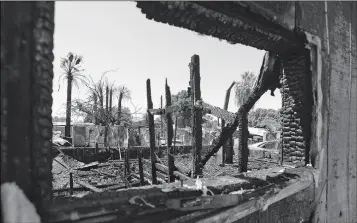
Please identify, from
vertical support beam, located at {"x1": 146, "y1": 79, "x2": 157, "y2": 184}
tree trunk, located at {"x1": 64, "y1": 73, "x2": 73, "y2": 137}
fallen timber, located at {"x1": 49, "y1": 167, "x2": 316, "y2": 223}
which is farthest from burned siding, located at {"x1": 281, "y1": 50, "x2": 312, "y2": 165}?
tree trunk, located at {"x1": 64, "y1": 73, "x2": 73, "y2": 137}

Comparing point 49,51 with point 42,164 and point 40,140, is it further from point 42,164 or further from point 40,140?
point 42,164

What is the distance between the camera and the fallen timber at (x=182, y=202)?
1.69 meters

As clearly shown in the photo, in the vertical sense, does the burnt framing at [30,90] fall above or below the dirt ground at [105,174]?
above

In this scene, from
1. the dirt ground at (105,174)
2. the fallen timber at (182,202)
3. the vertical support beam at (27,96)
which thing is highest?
the vertical support beam at (27,96)

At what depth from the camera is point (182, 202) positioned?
199 cm

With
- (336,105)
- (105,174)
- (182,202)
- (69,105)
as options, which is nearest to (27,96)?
(182,202)

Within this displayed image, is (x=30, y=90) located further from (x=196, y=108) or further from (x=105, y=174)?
(x=105, y=174)

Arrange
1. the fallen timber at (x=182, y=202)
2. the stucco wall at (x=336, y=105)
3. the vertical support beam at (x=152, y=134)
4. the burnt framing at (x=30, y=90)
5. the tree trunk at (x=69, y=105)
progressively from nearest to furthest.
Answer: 1. the burnt framing at (x=30, y=90)
2. the fallen timber at (x=182, y=202)
3. the stucco wall at (x=336, y=105)
4. the vertical support beam at (x=152, y=134)
5. the tree trunk at (x=69, y=105)

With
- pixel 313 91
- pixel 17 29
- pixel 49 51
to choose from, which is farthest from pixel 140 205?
pixel 313 91

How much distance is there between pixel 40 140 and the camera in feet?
5.17

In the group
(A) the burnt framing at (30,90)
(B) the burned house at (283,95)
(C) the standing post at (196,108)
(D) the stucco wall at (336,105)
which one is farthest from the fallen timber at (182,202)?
(C) the standing post at (196,108)

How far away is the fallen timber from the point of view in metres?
1.69

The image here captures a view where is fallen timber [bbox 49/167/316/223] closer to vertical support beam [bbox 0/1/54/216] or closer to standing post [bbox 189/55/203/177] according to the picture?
vertical support beam [bbox 0/1/54/216]

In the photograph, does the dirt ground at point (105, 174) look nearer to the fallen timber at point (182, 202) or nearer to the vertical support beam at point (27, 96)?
the fallen timber at point (182, 202)
